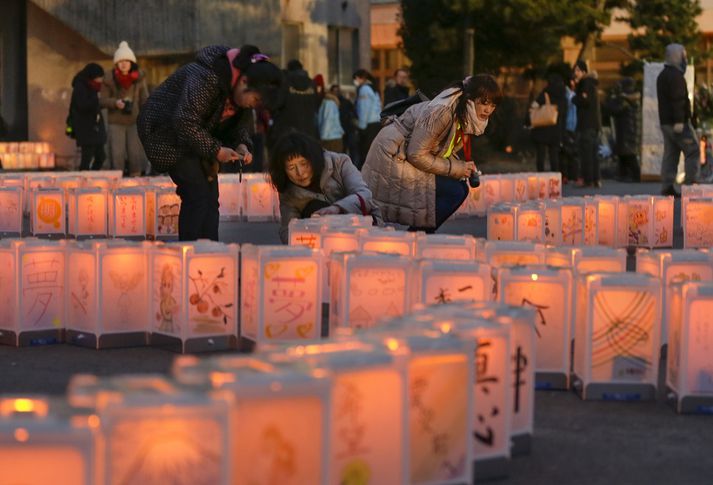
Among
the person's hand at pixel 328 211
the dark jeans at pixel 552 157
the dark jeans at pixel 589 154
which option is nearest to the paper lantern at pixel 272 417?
the person's hand at pixel 328 211

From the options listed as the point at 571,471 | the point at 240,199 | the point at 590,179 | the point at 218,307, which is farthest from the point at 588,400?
the point at 590,179

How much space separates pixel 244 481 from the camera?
4.07 m

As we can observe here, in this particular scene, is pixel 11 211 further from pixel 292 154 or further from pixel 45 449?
pixel 45 449

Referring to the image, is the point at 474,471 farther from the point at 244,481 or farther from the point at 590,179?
the point at 590,179

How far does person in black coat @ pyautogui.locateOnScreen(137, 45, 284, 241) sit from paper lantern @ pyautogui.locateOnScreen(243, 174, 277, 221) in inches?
260

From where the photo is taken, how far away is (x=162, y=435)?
3775 millimetres

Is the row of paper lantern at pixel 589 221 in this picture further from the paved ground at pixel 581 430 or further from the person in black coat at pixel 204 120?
the paved ground at pixel 581 430

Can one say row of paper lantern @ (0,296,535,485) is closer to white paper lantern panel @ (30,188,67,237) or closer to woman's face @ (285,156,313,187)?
woman's face @ (285,156,313,187)

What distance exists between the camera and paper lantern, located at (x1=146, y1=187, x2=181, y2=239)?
14078 mm

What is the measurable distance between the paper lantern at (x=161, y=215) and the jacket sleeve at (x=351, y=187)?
3.66 m

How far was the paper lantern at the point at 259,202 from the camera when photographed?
16.5 meters

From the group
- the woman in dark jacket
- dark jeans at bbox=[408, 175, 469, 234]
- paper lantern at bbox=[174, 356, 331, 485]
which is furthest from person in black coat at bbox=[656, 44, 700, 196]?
paper lantern at bbox=[174, 356, 331, 485]

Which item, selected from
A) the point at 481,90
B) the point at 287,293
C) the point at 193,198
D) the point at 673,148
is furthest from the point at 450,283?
the point at 673,148

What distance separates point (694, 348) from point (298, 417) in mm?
2515
